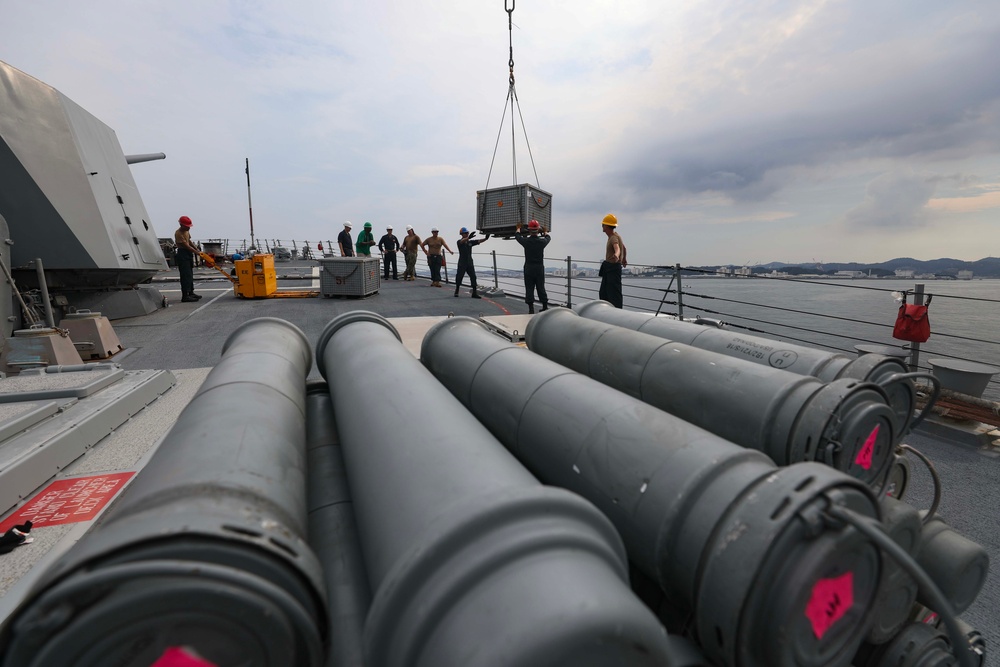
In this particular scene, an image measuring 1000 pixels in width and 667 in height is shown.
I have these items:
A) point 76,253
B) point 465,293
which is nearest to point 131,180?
point 76,253

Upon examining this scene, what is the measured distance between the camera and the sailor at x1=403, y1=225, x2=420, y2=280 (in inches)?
662

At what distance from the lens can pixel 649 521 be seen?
1.60 meters

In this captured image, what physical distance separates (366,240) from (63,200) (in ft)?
31.6

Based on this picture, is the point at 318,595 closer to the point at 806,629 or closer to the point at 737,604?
the point at 737,604

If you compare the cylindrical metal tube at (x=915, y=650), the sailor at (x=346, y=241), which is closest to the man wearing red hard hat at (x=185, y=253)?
the sailor at (x=346, y=241)

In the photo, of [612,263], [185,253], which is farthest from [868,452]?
[185,253]

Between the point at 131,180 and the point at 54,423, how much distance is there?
23.8ft

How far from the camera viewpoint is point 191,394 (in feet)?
13.7

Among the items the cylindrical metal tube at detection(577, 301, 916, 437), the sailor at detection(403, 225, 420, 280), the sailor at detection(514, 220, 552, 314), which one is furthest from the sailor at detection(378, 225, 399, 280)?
the cylindrical metal tube at detection(577, 301, 916, 437)

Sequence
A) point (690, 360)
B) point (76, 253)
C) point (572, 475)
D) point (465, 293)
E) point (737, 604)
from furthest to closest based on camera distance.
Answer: point (465, 293) < point (76, 253) < point (690, 360) < point (572, 475) < point (737, 604)

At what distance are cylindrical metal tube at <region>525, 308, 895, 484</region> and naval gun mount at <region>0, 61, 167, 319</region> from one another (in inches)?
266

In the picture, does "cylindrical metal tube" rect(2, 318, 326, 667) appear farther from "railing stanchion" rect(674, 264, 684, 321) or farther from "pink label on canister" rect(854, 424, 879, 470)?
"railing stanchion" rect(674, 264, 684, 321)

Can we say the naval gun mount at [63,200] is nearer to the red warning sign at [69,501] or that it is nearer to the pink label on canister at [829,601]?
the red warning sign at [69,501]

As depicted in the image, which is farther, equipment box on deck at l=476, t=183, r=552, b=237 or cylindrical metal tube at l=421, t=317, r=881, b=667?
equipment box on deck at l=476, t=183, r=552, b=237
